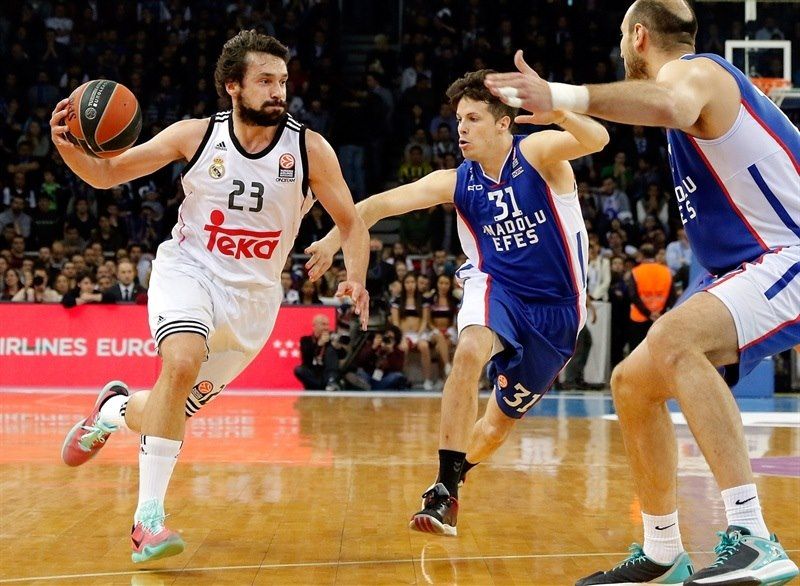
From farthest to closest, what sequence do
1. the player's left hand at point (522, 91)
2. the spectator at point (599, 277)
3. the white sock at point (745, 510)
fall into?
the spectator at point (599, 277)
the white sock at point (745, 510)
the player's left hand at point (522, 91)

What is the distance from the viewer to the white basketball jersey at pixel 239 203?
17.2ft

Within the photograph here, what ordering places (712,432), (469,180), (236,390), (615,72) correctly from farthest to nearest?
1. (615,72)
2. (236,390)
3. (469,180)
4. (712,432)

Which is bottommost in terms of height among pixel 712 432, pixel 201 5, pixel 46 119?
pixel 712 432

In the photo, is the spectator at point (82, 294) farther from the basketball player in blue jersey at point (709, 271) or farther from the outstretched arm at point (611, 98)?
the outstretched arm at point (611, 98)

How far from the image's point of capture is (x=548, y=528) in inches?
222

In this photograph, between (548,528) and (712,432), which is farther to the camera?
(548,528)

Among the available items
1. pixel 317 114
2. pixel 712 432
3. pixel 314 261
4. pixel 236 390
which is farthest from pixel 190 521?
pixel 317 114

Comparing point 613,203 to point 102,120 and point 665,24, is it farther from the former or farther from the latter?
point 665,24

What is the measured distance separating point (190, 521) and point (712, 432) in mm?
2939

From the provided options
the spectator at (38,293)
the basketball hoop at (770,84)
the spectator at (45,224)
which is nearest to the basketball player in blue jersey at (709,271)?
the basketball hoop at (770,84)

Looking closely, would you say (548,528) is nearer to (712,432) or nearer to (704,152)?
(712,432)

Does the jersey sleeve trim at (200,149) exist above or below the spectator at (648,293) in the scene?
above

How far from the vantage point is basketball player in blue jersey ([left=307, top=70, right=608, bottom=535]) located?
6.04 m

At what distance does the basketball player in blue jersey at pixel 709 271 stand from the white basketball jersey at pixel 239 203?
172 centimetres
